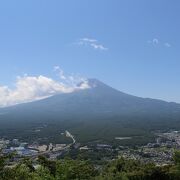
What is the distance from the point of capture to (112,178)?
1312 inches

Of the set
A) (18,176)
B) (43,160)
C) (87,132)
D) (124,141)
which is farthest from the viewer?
(87,132)

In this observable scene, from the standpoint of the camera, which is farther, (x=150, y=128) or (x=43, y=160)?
(x=150, y=128)

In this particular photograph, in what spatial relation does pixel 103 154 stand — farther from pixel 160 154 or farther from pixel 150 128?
pixel 150 128

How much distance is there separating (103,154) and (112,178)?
163 feet

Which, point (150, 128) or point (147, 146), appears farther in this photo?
point (150, 128)

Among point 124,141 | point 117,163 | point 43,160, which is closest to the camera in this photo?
point 43,160

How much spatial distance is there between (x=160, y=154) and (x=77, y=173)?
56.2m

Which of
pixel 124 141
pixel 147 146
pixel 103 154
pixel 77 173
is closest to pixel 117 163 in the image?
pixel 77 173

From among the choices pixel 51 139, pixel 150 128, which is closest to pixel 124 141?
pixel 51 139

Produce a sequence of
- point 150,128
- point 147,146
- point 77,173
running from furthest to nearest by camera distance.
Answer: point 150,128, point 147,146, point 77,173

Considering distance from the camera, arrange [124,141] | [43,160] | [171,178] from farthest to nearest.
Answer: [124,141]
[171,178]
[43,160]

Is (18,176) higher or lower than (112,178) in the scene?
higher

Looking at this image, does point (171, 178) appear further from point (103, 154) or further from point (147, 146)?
point (147, 146)

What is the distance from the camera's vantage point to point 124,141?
111000 mm
